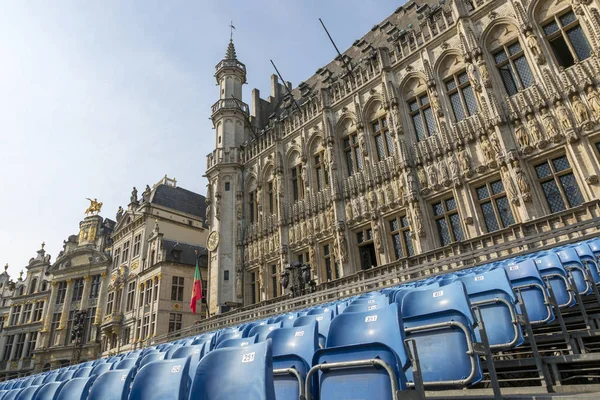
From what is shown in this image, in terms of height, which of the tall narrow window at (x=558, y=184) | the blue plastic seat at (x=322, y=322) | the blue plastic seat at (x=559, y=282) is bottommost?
the blue plastic seat at (x=322, y=322)

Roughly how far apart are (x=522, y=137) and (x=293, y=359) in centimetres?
1413

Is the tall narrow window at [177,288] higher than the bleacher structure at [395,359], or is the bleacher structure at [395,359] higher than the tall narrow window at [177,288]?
the tall narrow window at [177,288]

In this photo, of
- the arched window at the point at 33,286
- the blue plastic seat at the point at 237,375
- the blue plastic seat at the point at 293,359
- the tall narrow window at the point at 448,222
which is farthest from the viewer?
the arched window at the point at 33,286

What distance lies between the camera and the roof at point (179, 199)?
36469 millimetres

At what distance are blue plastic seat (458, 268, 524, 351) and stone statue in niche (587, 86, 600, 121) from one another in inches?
448

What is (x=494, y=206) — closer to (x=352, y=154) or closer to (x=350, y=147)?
(x=352, y=154)

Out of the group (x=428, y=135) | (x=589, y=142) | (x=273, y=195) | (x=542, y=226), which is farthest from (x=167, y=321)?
(x=589, y=142)

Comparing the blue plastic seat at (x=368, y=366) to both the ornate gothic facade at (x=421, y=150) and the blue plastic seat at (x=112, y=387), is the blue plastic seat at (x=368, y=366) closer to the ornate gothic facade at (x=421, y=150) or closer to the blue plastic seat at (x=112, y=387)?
the blue plastic seat at (x=112, y=387)

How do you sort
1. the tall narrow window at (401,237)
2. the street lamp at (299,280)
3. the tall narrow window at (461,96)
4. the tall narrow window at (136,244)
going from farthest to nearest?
the tall narrow window at (136,244) → the tall narrow window at (401,237) → the tall narrow window at (461,96) → the street lamp at (299,280)

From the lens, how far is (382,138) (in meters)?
19.0

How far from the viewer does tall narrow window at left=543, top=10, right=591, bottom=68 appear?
43.2ft

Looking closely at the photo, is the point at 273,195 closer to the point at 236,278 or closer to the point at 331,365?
the point at 236,278

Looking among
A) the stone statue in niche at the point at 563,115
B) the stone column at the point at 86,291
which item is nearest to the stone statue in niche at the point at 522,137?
the stone statue in niche at the point at 563,115

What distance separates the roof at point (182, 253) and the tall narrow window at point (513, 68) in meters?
27.5
